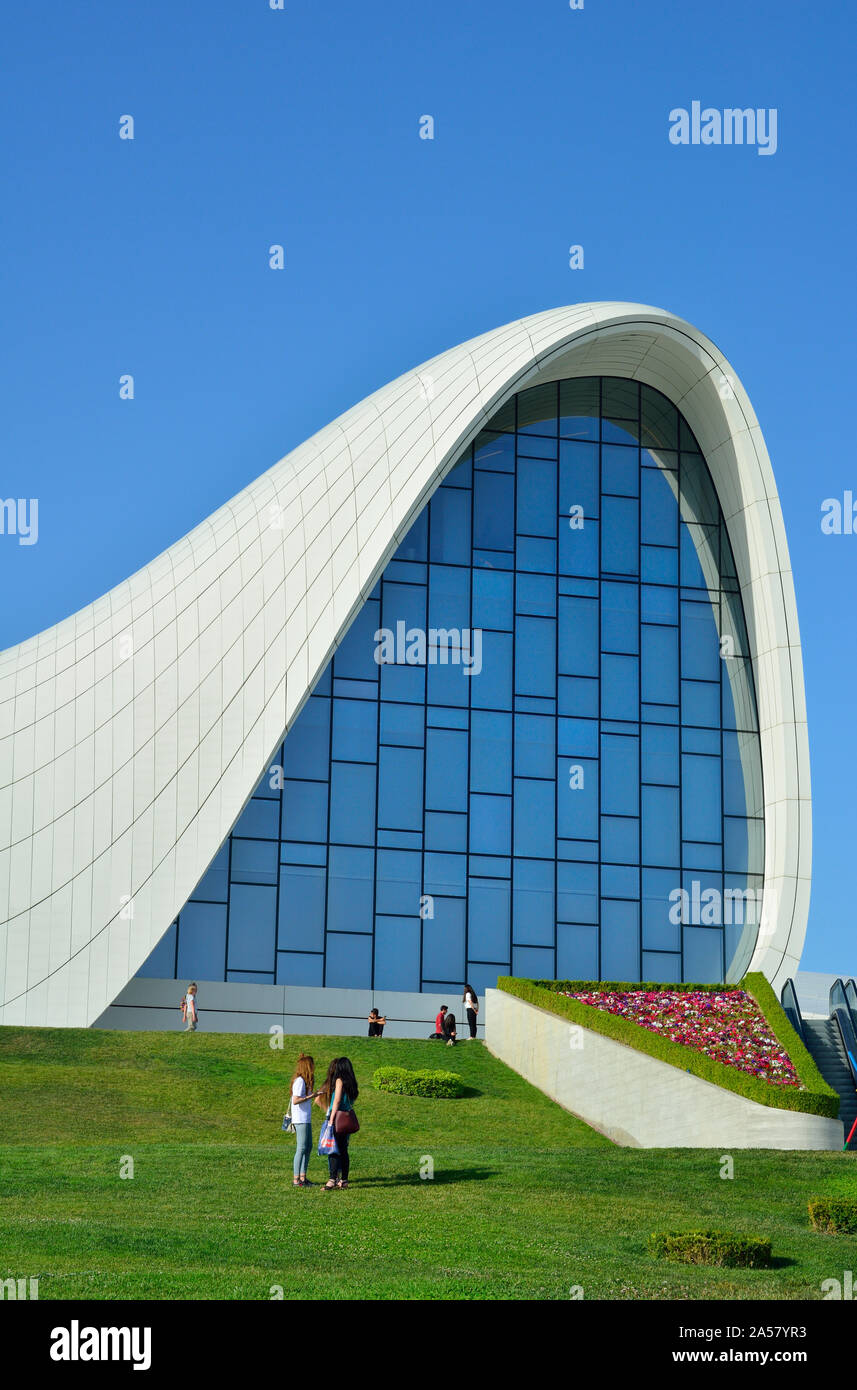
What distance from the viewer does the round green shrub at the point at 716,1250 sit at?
46.6 feet

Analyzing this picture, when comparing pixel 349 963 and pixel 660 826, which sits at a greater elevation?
pixel 660 826

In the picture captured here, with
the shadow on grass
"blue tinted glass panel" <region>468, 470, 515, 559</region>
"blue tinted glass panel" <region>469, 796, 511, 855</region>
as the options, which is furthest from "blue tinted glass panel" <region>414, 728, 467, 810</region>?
the shadow on grass

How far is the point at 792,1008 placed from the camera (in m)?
29.4

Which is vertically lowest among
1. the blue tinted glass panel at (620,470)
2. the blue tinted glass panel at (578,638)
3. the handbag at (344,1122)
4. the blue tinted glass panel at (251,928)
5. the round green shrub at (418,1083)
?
the round green shrub at (418,1083)

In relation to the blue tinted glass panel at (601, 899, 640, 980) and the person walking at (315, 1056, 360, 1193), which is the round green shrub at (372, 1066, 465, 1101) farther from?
the blue tinted glass panel at (601, 899, 640, 980)

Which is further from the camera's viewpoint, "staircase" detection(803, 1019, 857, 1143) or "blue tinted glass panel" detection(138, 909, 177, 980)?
"blue tinted glass panel" detection(138, 909, 177, 980)

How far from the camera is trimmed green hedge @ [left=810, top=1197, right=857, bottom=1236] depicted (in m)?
16.3

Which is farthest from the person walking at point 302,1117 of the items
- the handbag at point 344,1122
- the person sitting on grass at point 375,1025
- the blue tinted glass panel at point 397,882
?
the blue tinted glass panel at point 397,882

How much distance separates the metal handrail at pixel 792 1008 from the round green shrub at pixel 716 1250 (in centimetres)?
1371

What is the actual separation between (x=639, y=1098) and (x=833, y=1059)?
4.60 m

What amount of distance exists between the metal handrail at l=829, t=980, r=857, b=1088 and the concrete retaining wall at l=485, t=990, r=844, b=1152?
397cm

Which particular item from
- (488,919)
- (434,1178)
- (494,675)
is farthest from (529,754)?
(434,1178)

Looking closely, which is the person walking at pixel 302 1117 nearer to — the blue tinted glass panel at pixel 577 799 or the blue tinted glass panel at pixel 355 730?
the blue tinted glass panel at pixel 355 730

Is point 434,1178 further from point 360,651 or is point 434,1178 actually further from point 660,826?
point 660,826
